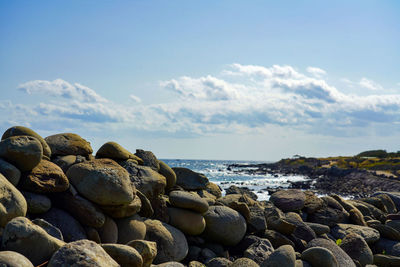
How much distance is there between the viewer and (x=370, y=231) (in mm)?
13016

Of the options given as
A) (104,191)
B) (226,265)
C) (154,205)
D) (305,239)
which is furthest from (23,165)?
(305,239)

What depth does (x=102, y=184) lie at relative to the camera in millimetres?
8055

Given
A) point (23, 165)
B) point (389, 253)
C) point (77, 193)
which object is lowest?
point (389, 253)

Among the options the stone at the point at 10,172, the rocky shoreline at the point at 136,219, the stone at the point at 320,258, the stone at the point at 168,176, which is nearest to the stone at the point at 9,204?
the rocky shoreline at the point at 136,219

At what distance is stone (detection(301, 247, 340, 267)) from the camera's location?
8.87 meters

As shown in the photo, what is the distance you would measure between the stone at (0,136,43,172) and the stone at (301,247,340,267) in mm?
6312

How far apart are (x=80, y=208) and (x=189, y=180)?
16.1 feet

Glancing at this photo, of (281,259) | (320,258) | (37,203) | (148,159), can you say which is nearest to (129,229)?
(37,203)

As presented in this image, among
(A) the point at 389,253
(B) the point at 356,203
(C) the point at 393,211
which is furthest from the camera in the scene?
(C) the point at 393,211

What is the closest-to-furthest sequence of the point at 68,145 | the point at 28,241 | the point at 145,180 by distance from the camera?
the point at 28,241
the point at 68,145
the point at 145,180

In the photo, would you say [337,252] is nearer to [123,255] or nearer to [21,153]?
[123,255]

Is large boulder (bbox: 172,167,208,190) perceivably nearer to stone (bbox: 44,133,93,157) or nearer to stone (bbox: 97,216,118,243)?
stone (bbox: 44,133,93,157)

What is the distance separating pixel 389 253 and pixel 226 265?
6.66m

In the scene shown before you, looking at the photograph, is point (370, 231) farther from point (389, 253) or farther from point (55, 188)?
point (55, 188)
